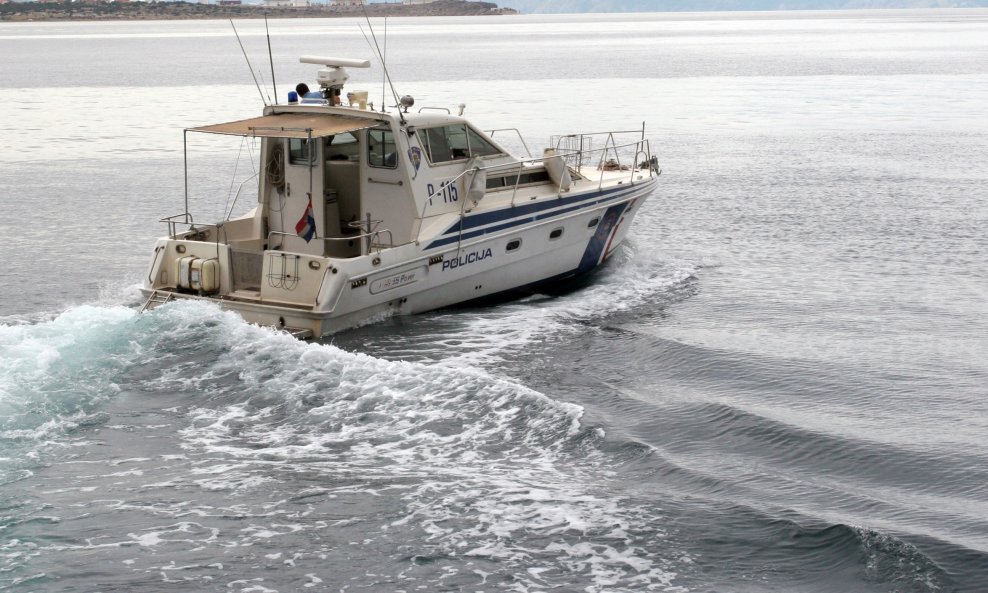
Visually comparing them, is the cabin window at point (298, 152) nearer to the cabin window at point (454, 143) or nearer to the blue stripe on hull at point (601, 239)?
the cabin window at point (454, 143)

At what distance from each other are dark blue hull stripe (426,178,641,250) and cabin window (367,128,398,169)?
123 cm

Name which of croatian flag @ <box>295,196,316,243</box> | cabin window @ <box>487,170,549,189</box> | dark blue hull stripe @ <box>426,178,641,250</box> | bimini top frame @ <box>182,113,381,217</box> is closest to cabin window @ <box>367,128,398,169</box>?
bimini top frame @ <box>182,113,381,217</box>

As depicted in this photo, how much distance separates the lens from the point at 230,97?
52.3 m

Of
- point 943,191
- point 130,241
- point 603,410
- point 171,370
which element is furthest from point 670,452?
point 943,191

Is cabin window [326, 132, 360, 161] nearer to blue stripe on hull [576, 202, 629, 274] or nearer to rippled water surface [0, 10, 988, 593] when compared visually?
rippled water surface [0, 10, 988, 593]

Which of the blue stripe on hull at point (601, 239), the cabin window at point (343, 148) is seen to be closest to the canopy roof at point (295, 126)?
the cabin window at point (343, 148)

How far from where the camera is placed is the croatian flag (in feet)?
51.6

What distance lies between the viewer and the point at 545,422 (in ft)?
37.1

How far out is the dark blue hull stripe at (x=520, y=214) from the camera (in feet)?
50.7

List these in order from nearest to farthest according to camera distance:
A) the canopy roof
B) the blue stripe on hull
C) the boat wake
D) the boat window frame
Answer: the boat wake < the canopy roof < the boat window frame < the blue stripe on hull

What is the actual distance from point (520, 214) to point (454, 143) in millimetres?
1398

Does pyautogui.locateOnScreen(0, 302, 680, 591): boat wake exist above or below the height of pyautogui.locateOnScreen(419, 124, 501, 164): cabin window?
below

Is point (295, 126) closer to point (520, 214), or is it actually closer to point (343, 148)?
point (343, 148)

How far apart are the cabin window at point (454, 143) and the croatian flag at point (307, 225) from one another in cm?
184
